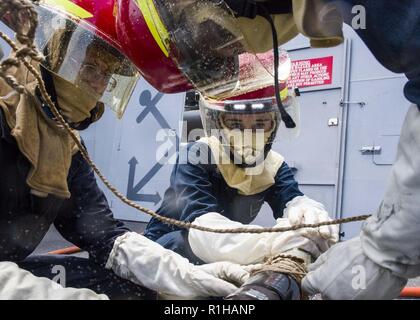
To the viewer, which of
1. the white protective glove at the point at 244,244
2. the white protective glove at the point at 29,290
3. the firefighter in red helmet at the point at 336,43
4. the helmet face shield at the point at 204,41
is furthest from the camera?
the white protective glove at the point at 244,244

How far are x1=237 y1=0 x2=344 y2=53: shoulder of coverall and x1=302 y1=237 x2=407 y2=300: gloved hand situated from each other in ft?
1.43

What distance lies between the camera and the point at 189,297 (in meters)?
1.42

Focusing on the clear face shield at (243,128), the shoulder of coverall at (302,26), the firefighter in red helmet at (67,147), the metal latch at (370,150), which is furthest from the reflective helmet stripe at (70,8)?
the metal latch at (370,150)

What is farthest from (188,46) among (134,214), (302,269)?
(134,214)

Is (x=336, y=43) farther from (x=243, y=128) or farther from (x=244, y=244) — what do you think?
(x=243, y=128)

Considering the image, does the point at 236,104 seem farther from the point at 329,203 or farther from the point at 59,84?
the point at 329,203

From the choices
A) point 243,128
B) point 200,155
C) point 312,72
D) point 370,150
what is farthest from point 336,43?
point 312,72

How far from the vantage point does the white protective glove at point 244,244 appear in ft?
4.86

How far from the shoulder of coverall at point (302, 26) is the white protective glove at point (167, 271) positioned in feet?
2.22

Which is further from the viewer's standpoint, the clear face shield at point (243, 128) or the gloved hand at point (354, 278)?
the clear face shield at point (243, 128)

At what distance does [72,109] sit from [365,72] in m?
2.29

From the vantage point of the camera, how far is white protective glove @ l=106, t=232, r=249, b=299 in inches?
53.1

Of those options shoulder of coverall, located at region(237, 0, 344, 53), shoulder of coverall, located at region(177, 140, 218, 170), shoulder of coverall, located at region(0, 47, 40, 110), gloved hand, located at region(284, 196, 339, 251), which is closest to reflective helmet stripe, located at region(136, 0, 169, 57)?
shoulder of coverall, located at region(237, 0, 344, 53)

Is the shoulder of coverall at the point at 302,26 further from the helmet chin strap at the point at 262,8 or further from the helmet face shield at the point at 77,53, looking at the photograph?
the helmet face shield at the point at 77,53
